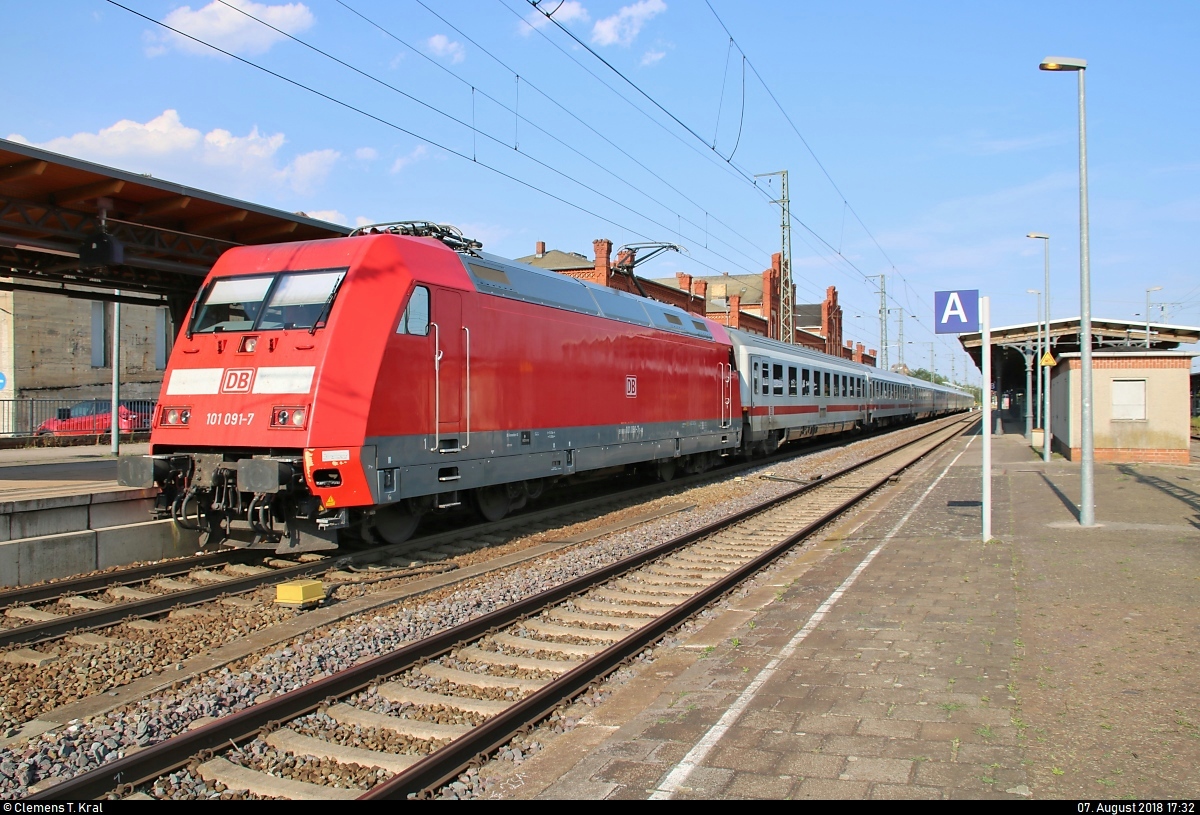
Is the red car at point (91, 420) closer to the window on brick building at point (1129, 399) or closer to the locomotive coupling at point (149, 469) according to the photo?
the locomotive coupling at point (149, 469)

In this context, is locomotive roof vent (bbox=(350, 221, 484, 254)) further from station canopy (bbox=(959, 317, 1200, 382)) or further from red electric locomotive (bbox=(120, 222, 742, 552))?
station canopy (bbox=(959, 317, 1200, 382))

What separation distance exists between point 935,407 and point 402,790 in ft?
214

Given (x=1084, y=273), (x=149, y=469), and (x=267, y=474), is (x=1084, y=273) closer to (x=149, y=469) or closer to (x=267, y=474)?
(x=267, y=474)

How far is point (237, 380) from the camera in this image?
28.3 ft

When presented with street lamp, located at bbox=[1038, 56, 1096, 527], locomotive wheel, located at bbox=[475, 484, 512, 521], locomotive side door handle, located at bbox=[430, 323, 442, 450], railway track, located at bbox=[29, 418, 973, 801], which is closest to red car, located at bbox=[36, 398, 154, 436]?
locomotive wheel, located at bbox=[475, 484, 512, 521]

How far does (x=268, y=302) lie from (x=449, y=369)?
82.3 inches

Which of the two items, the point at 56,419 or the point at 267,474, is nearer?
the point at 267,474

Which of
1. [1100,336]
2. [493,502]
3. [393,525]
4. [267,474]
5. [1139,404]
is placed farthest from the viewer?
[1100,336]

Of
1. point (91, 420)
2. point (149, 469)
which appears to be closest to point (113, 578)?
point (149, 469)

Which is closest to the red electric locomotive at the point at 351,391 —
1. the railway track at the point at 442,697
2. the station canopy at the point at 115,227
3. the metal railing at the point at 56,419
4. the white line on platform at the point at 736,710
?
the station canopy at the point at 115,227

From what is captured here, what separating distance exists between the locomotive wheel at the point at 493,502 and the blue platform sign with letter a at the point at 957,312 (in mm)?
6244

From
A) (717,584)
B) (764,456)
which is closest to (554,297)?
(717,584)

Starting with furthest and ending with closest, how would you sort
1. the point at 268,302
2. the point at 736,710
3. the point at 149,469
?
the point at 268,302 < the point at 149,469 < the point at 736,710
